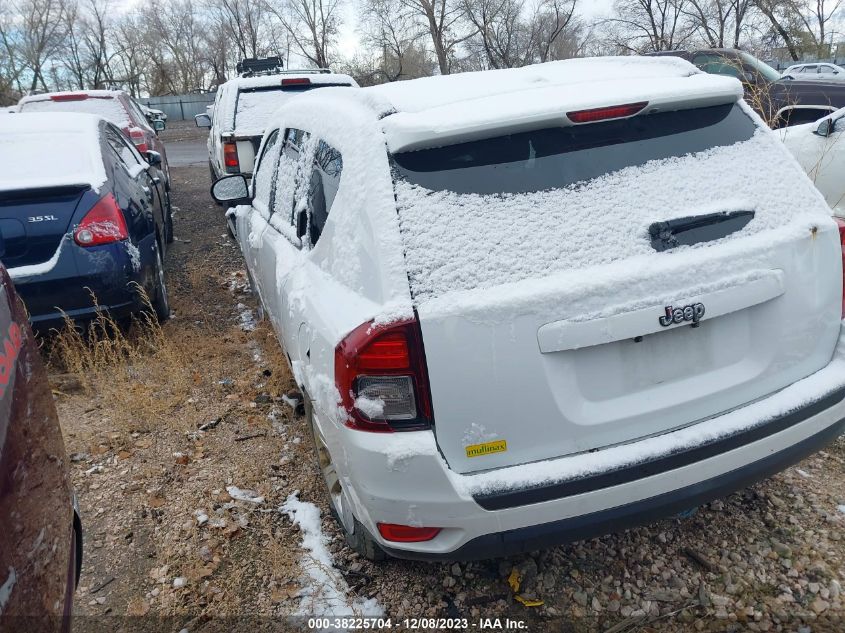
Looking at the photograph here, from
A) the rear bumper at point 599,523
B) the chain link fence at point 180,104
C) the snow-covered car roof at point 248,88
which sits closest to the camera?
the rear bumper at point 599,523

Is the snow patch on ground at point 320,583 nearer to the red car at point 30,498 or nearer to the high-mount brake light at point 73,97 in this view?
the red car at point 30,498

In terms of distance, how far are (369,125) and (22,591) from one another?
1647 mm

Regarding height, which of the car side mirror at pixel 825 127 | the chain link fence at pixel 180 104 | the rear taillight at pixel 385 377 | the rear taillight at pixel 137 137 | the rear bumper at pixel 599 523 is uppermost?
the chain link fence at pixel 180 104

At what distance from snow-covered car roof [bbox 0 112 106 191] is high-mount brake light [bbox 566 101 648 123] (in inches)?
139

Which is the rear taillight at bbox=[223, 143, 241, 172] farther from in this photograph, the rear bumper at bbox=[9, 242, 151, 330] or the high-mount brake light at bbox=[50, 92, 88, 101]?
the high-mount brake light at bbox=[50, 92, 88, 101]

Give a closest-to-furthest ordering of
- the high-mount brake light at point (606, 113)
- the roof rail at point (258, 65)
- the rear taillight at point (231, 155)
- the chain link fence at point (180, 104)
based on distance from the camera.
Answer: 1. the high-mount brake light at point (606, 113)
2. the rear taillight at point (231, 155)
3. the roof rail at point (258, 65)
4. the chain link fence at point (180, 104)

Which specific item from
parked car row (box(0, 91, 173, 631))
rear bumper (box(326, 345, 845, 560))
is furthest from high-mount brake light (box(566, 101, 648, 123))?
parked car row (box(0, 91, 173, 631))

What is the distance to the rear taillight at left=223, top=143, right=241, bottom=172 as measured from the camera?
26.7 ft

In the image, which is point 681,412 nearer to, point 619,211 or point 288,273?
point 619,211

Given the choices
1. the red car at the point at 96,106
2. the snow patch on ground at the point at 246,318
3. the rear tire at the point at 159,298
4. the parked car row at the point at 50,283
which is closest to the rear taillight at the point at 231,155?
the parked car row at the point at 50,283

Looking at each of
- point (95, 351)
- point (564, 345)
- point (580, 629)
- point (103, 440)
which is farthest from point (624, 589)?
point (95, 351)

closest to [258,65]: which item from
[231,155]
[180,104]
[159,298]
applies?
[231,155]

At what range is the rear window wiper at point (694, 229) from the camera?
77.5 inches

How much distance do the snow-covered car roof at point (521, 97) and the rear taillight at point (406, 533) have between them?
1208mm
